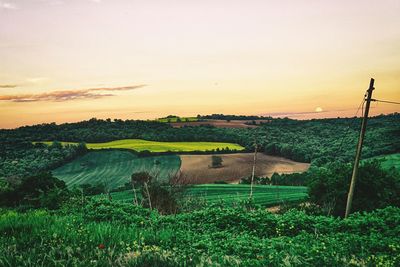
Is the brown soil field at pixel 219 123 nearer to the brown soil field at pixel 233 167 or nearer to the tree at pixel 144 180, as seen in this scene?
the brown soil field at pixel 233 167

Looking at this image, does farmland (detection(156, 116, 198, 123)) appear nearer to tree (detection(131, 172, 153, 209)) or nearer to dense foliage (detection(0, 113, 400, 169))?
A: dense foliage (detection(0, 113, 400, 169))

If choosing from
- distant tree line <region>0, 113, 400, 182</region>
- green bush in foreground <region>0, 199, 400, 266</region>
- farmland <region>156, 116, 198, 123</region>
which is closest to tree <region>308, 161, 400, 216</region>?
green bush in foreground <region>0, 199, 400, 266</region>

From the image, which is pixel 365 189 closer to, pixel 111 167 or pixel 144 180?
pixel 144 180

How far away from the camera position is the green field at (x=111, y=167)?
69.8m

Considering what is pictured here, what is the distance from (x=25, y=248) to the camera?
215 inches

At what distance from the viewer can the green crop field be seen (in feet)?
285

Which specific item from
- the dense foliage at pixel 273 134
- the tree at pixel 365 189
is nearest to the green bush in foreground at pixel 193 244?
the tree at pixel 365 189

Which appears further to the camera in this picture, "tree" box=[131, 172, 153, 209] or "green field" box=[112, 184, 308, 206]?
"green field" box=[112, 184, 308, 206]

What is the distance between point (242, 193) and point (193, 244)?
174 ft

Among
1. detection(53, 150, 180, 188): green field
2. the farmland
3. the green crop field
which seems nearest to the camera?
detection(53, 150, 180, 188): green field

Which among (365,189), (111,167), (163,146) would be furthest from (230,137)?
(365,189)

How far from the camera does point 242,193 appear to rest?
60.3 m

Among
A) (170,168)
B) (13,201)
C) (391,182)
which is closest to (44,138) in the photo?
(170,168)

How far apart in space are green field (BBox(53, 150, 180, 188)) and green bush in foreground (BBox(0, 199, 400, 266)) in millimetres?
53605
